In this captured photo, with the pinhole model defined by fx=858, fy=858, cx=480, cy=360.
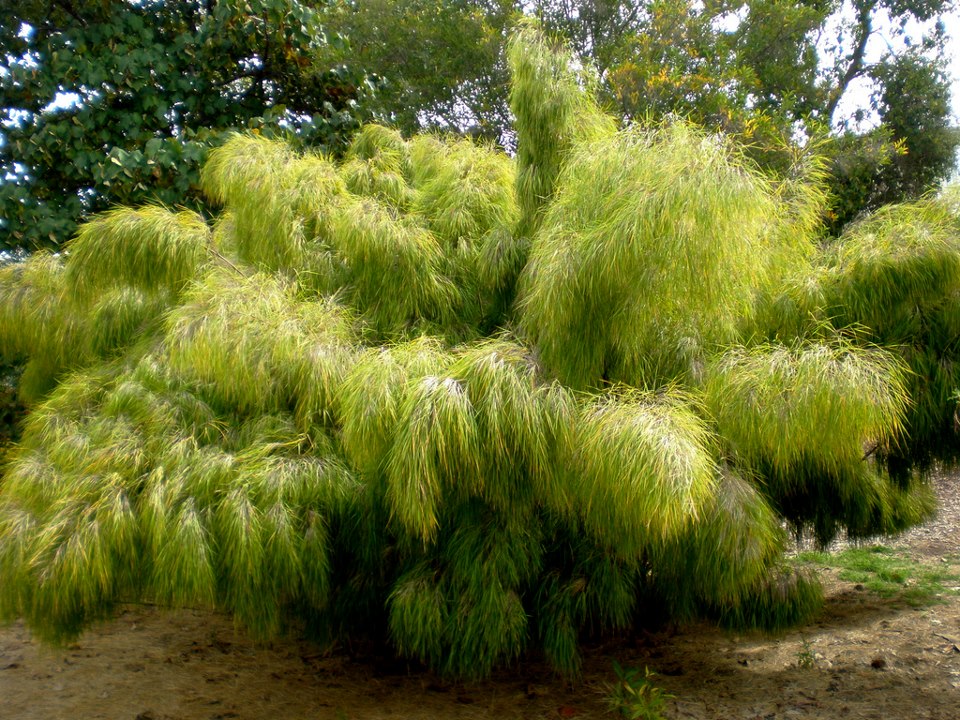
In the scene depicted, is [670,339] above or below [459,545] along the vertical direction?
above

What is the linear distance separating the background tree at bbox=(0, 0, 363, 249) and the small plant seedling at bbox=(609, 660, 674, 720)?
12.4ft

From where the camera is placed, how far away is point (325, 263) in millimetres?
3805

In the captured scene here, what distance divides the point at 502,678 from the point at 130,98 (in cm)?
430

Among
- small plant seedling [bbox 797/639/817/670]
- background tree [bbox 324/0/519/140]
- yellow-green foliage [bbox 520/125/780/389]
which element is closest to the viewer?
yellow-green foliage [bbox 520/125/780/389]

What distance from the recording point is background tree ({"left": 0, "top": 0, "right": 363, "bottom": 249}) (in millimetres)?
5266

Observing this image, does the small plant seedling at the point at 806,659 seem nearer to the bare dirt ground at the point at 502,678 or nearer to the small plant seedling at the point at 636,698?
the bare dirt ground at the point at 502,678

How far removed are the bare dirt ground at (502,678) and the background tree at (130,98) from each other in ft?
8.25

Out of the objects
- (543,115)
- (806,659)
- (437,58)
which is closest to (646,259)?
(543,115)

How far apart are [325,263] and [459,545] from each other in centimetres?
144

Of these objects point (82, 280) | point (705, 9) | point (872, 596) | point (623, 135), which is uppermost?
point (705, 9)

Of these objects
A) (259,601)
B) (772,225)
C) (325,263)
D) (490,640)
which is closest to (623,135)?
(772,225)

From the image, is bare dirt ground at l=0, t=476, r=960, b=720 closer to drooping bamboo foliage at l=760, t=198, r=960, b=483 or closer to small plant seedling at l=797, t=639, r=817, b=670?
small plant seedling at l=797, t=639, r=817, b=670

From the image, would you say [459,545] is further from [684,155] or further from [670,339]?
[684,155]

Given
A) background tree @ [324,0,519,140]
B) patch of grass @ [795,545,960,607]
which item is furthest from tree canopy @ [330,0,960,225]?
patch of grass @ [795,545,960,607]
